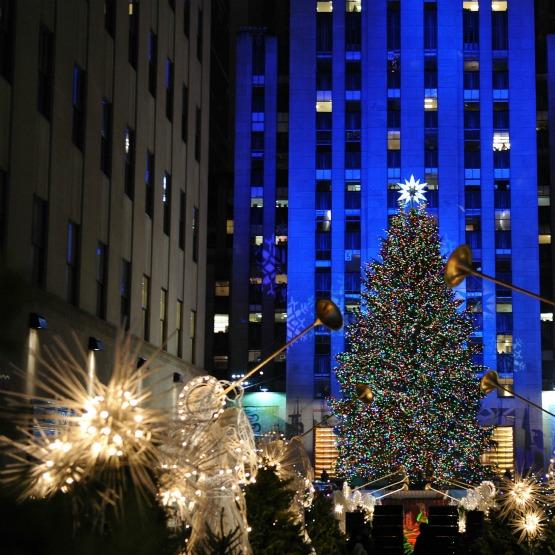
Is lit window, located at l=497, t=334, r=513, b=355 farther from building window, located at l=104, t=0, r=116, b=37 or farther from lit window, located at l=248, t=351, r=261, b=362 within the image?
building window, located at l=104, t=0, r=116, b=37

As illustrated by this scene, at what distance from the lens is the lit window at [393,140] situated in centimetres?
6925

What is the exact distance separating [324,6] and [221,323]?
2594 cm

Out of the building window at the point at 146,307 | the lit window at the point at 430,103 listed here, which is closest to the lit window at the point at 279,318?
the lit window at the point at 430,103

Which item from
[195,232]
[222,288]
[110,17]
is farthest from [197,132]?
[222,288]

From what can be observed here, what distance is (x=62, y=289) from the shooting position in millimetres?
23500

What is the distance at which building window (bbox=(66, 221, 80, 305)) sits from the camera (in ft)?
79.8

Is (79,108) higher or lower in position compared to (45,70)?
higher

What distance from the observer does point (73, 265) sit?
24.6 meters

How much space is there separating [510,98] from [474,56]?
3613 millimetres

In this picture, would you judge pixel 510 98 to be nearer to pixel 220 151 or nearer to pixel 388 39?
pixel 388 39

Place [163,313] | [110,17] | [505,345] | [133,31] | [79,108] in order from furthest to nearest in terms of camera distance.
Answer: [505,345] < [163,313] < [133,31] < [110,17] < [79,108]

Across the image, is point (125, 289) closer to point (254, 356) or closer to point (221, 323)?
point (254, 356)

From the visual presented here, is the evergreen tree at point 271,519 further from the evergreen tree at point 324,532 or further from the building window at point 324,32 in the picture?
the building window at point 324,32

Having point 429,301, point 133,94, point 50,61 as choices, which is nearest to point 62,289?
point 50,61
